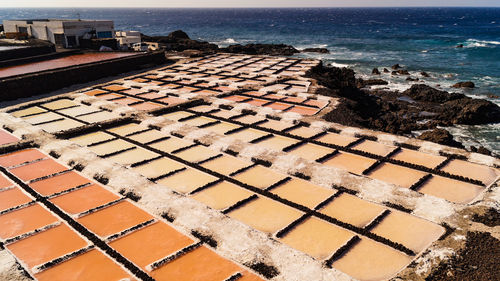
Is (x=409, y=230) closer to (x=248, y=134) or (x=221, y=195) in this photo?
(x=221, y=195)

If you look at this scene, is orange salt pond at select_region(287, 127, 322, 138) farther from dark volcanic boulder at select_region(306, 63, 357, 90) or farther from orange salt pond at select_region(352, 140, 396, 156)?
dark volcanic boulder at select_region(306, 63, 357, 90)

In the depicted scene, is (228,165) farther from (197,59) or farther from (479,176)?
(197,59)

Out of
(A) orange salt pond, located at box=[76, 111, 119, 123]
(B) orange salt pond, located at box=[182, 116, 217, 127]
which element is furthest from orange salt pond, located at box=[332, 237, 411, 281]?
(A) orange salt pond, located at box=[76, 111, 119, 123]

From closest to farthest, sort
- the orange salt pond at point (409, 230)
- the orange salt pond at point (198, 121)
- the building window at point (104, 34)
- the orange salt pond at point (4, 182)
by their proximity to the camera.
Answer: the orange salt pond at point (409, 230)
the orange salt pond at point (4, 182)
the orange salt pond at point (198, 121)
the building window at point (104, 34)

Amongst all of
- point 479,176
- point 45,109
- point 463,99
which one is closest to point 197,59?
point 45,109

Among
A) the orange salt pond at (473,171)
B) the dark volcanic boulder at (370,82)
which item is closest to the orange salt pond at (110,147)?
the orange salt pond at (473,171)

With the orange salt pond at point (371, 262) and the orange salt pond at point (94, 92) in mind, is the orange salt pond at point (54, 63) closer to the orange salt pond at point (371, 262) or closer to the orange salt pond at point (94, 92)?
the orange salt pond at point (94, 92)
